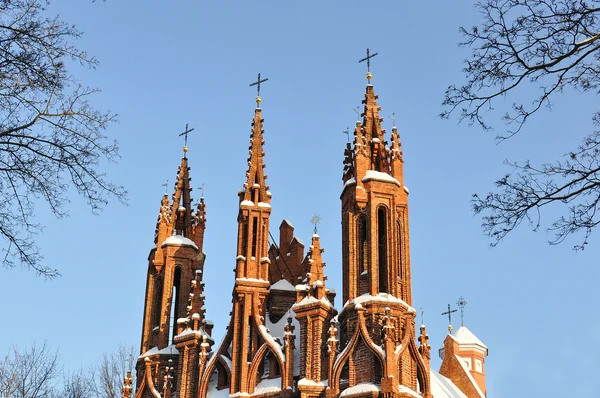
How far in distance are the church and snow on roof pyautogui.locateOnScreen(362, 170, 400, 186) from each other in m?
0.05

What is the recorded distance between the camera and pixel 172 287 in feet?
106

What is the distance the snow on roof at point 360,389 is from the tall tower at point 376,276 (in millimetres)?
30

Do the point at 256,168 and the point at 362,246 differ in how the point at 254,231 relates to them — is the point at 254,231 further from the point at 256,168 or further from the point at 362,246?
the point at 362,246

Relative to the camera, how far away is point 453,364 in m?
43.3

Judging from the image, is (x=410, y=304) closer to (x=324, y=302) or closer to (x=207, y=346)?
(x=324, y=302)

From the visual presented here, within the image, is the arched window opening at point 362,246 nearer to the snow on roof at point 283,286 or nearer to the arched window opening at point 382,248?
the arched window opening at point 382,248

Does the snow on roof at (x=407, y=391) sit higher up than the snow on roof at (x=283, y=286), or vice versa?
the snow on roof at (x=283, y=286)

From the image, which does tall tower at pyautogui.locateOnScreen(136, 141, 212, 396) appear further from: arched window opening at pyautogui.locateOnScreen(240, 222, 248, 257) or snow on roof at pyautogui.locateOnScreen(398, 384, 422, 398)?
snow on roof at pyautogui.locateOnScreen(398, 384, 422, 398)

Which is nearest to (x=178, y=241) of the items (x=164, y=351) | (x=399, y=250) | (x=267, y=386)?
(x=164, y=351)

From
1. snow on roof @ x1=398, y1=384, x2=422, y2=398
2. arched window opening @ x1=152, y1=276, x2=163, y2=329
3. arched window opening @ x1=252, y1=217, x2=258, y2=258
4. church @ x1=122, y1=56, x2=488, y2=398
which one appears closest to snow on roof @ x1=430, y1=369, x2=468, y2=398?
church @ x1=122, y1=56, x2=488, y2=398

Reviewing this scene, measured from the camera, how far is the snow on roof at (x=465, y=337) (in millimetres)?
47681

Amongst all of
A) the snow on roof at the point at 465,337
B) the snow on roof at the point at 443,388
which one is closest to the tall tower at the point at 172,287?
the snow on roof at the point at 443,388

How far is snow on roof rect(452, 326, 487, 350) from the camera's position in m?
47.7

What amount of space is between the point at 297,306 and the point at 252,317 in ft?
6.69
